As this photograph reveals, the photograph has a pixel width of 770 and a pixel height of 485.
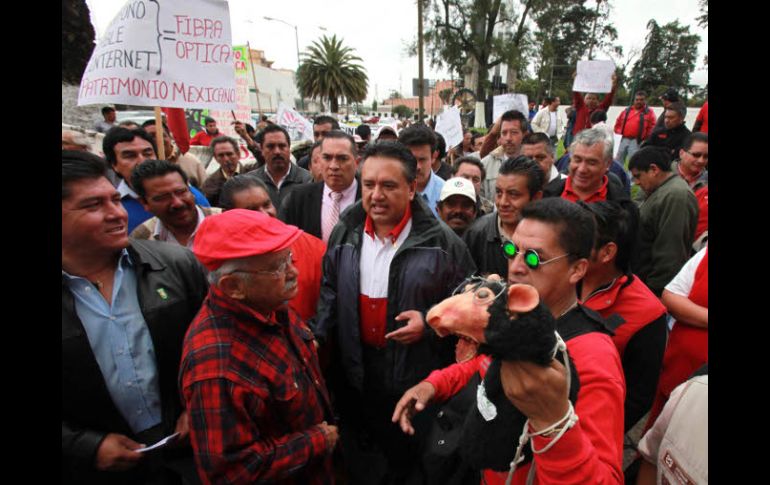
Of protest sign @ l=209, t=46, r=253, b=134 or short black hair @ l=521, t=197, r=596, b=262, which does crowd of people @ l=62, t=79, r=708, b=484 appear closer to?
short black hair @ l=521, t=197, r=596, b=262

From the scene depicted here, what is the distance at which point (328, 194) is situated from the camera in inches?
140

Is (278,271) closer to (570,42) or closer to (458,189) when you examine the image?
(458,189)

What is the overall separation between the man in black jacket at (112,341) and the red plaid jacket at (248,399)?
337 millimetres

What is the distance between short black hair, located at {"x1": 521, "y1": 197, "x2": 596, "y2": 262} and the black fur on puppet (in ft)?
1.78

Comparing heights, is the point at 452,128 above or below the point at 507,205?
above

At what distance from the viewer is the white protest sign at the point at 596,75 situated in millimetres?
7140

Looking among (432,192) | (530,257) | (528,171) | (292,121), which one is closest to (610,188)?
(528,171)

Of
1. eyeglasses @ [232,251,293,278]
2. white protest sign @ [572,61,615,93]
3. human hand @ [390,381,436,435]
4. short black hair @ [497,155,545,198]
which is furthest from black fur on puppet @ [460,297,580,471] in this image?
white protest sign @ [572,61,615,93]

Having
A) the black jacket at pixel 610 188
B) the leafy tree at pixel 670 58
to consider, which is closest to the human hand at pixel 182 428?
the black jacket at pixel 610 188

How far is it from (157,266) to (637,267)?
150 inches

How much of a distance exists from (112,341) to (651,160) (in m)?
4.42

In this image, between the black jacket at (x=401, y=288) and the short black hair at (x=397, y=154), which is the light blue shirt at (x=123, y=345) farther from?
the short black hair at (x=397, y=154)

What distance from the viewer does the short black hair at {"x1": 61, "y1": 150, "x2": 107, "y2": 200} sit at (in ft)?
5.18
